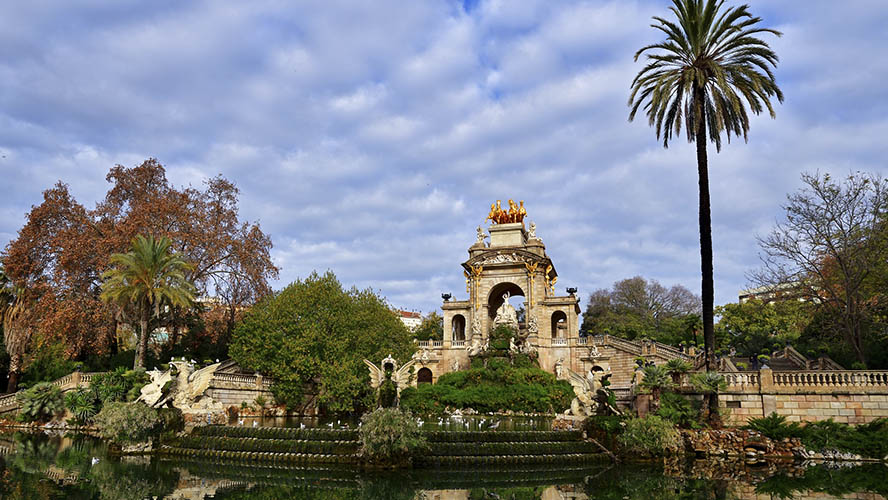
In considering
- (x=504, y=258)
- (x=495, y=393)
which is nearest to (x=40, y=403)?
(x=495, y=393)

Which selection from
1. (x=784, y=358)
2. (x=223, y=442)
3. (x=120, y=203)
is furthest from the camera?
(x=120, y=203)

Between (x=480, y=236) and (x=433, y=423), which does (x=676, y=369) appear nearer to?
(x=433, y=423)

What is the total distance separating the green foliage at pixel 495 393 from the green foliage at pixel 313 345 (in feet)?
16.5

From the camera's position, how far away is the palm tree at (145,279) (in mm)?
28750

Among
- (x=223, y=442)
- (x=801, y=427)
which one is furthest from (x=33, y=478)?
(x=801, y=427)

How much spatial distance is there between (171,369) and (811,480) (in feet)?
74.3

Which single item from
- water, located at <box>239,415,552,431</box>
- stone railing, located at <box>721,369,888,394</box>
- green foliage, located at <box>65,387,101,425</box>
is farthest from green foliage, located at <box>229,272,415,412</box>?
stone railing, located at <box>721,369,888,394</box>

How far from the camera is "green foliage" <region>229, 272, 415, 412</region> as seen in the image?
2936cm

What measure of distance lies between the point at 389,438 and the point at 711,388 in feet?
39.7

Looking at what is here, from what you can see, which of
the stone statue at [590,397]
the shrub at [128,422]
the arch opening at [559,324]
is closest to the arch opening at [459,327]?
the arch opening at [559,324]

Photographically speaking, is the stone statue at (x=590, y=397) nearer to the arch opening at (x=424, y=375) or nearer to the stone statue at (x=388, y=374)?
the stone statue at (x=388, y=374)

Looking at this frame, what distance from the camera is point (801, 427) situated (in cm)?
1958

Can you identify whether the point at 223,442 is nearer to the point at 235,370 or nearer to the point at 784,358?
the point at 235,370

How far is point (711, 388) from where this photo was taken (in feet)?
67.4
